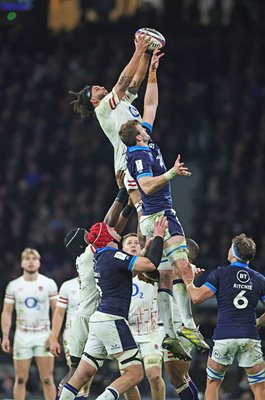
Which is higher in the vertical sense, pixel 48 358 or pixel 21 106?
pixel 21 106

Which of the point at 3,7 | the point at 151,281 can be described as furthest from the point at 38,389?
the point at 3,7

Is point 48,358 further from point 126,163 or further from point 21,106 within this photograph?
point 21,106

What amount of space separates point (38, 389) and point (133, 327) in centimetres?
496

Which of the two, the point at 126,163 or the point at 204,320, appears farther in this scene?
the point at 204,320

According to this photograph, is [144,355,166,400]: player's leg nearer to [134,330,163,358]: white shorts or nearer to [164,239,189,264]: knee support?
[134,330,163,358]: white shorts

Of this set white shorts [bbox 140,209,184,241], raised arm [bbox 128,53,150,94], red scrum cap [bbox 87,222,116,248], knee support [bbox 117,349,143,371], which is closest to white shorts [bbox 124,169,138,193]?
white shorts [bbox 140,209,184,241]

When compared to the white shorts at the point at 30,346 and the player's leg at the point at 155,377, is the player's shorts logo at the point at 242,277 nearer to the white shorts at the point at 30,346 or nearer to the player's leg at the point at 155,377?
the player's leg at the point at 155,377

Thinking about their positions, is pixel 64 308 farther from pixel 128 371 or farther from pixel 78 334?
pixel 128 371

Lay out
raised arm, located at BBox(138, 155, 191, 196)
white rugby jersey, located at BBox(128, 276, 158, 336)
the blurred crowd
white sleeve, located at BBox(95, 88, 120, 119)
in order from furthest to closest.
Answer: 1. the blurred crowd
2. white rugby jersey, located at BBox(128, 276, 158, 336)
3. white sleeve, located at BBox(95, 88, 120, 119)
4. raised arm, located at BBox(138, 155, 191, 196)

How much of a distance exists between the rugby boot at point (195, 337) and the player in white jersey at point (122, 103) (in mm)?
1492

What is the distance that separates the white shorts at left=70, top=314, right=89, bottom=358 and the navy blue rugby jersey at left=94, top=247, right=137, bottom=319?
1547 mm

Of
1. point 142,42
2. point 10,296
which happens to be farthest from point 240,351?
point 10,296

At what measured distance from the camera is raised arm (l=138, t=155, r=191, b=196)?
11992 mm

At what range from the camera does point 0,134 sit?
84.0 feet
